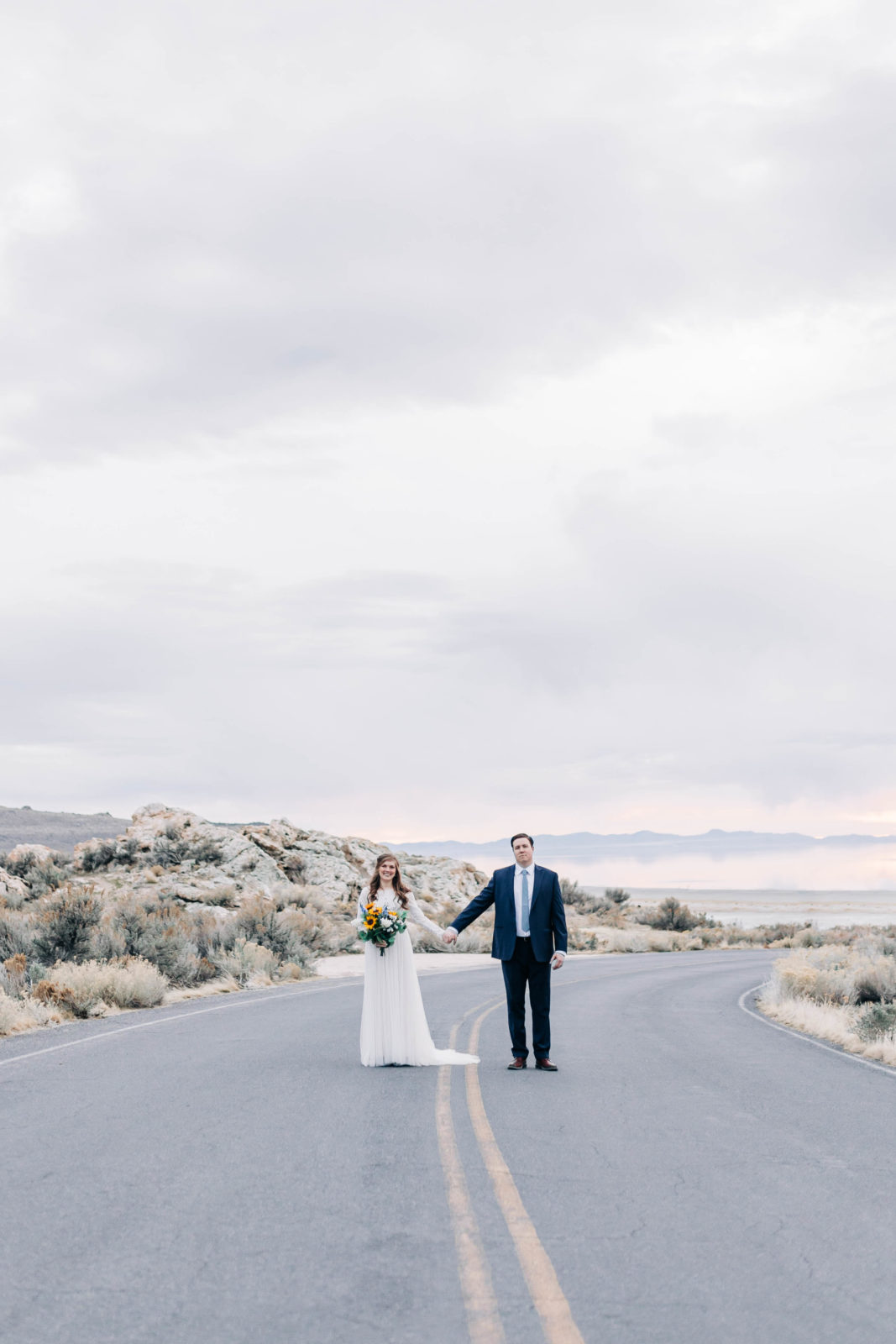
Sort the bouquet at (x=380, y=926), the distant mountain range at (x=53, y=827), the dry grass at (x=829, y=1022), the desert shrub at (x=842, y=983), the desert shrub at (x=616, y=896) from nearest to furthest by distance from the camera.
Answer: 1. the bouquet at (x=380, y=926)
2. the dry grass at (x=829, y=1022)
3. the desert shrub at (x=842, y=983)
4. the desert shrub at (x=616, y=896)
5. the distant mountain range at (x=53, y=827)

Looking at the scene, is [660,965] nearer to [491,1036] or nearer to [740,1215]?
[491,1036]

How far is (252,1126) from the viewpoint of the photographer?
8.39m

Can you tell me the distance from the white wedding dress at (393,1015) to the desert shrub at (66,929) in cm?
1281

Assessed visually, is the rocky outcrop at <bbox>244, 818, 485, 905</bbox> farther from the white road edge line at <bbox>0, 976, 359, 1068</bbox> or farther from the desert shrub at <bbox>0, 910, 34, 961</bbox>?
the desert shrub at <bbox>0, 910, 34, 961</bbox>

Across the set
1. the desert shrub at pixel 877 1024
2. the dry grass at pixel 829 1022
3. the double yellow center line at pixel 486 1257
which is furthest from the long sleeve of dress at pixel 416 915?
the desert shrub at pixel 877 1024

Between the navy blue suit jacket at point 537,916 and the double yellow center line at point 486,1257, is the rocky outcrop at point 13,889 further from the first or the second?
the double yellow center line at point 486,1257

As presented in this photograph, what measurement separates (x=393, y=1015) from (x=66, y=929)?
13.5 metres

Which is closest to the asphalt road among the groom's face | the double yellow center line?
the double yellow center line

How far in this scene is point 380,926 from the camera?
11.5 meters

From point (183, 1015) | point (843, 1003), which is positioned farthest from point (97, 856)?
point (843, 1003)

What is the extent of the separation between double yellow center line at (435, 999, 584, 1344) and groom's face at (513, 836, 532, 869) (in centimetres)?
315

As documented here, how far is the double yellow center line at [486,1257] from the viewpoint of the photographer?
14.6ft

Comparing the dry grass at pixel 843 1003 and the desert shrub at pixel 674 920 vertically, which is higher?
the dry grass at pixel 843 1003

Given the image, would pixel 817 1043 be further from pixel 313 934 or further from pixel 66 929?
pixel 313 934
